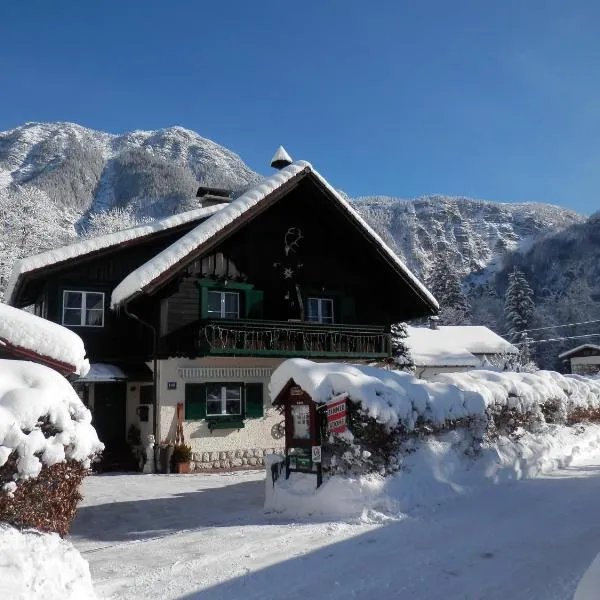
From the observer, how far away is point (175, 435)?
17531mm

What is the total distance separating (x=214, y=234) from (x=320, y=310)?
5.56 metres

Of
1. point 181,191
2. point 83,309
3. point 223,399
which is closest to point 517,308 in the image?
point 223,399

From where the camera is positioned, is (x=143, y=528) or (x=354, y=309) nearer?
(x=143, y=528)

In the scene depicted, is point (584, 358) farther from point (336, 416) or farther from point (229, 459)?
point (336, 416)

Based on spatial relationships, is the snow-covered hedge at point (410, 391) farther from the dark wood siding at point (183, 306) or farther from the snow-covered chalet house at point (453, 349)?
the snow-covered chalet house at point (453, 349)

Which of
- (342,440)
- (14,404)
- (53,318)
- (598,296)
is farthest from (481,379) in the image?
(598,296)

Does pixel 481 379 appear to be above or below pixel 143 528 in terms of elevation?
above

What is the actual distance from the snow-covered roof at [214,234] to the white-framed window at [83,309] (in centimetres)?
85

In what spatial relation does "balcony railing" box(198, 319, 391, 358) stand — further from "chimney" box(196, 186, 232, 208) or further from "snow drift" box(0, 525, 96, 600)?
"snow drift" box(0, 525, 96, 600)

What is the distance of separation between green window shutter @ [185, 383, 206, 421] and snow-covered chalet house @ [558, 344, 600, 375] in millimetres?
38490

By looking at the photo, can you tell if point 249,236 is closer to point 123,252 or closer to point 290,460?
point 123,252

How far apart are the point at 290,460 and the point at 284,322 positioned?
8377 mm

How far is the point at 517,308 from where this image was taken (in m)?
62.1

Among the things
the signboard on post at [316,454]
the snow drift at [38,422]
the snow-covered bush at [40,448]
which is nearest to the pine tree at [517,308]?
the signboard on post at [316,454]
